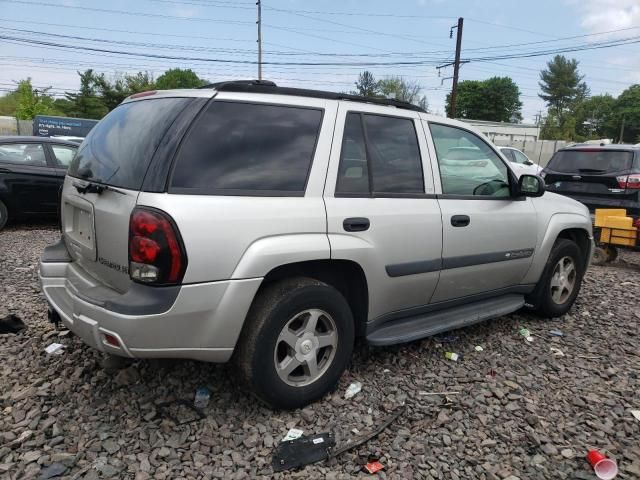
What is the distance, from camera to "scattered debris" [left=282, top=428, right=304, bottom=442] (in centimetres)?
270

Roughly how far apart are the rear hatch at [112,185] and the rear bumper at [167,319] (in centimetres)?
16

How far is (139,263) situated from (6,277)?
148 inches

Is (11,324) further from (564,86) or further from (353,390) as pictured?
(564,86)

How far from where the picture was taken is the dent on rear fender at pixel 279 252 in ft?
8.30

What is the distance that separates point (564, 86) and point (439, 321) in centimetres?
9667

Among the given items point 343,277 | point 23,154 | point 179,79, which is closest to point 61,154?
point 23,154

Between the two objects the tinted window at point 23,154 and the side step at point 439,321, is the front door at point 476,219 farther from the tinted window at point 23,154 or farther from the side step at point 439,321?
the tinted window at point 23,154

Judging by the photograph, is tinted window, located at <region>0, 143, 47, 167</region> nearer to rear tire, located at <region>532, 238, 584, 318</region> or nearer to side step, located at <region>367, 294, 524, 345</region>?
side step, located at <region>367, 294, 524, 345</region>

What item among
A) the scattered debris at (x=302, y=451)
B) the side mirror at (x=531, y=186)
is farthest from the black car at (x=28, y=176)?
the side mirror at (x=531, y=186)

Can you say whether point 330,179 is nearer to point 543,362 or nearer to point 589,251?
point 543,362

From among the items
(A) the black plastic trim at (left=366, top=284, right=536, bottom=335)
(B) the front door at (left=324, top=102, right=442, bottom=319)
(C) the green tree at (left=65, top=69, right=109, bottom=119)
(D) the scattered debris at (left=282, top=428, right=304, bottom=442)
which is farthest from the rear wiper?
(C) the green tree at (left=65, top=69, right=109, bottom=119)

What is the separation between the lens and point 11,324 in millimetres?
3809

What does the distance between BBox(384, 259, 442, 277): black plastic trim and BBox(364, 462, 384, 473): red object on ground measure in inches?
43.8

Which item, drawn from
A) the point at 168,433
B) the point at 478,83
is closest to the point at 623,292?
the point at 168,433
